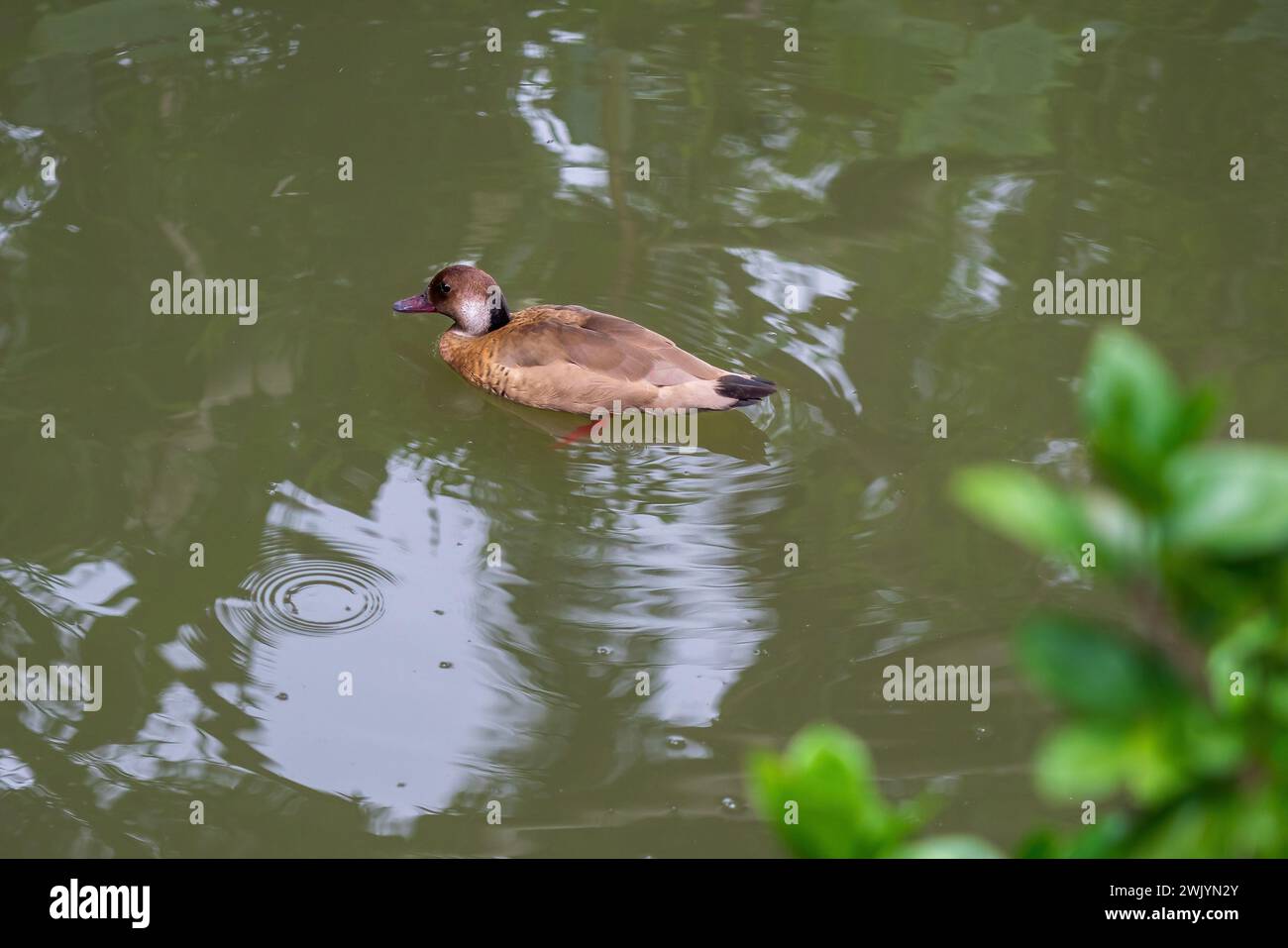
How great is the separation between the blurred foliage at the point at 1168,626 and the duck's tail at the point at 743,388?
5.00 m

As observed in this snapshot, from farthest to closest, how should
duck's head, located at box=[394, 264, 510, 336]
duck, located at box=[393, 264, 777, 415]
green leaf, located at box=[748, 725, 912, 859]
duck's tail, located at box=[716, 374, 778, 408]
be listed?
duck's head, located at box=[394, 264, 510, 336]
duck, located at box=[393, 264, 777, 415]
duck's tail, located at box=[716, 374, 778, 408]
green leaf, located at box=[748, 725, 912, 859]

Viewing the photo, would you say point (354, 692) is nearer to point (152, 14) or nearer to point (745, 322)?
point (745, 322)

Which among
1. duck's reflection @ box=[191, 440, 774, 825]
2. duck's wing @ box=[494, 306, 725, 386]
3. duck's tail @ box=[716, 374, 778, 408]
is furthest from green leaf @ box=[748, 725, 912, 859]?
duck's wing @ box=[494, 306, 725, 386]

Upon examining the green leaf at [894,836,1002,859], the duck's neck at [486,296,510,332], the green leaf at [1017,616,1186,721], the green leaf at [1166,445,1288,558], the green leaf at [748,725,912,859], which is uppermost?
the duck's neck at [486,296,510,332]

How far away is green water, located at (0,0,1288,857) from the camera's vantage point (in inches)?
174

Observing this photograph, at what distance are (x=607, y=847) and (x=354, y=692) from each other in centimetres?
108

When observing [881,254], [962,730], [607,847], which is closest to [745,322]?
[881,254]

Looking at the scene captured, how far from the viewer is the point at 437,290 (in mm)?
6777

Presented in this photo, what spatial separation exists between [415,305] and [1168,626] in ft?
A: 20.2

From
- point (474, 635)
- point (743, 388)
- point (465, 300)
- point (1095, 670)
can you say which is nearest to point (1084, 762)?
point (1095, 670)

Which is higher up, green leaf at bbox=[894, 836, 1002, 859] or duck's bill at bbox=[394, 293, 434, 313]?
duck's bill at bbox=[394, 293, 434, 313]

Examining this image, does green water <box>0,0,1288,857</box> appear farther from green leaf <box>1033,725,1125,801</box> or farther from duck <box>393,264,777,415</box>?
green leaf <box>1033,725,1125,801</box>

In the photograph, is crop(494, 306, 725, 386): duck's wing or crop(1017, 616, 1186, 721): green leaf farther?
crop(494, 306, 725, 386): duck's wing

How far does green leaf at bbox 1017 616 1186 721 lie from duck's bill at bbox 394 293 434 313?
611 cm
